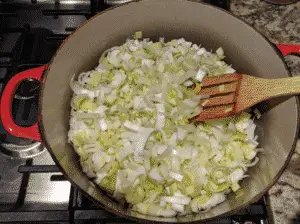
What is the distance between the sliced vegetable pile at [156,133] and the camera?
979 millimetres

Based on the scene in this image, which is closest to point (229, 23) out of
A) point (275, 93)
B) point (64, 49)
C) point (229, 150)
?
point (275, 93)

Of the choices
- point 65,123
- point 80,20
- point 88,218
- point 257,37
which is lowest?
point 88,218

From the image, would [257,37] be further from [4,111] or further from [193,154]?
[4,111]

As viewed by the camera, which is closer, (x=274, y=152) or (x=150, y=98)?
(x=274, y=152)

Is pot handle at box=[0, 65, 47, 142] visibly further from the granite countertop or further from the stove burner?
the granite countertop

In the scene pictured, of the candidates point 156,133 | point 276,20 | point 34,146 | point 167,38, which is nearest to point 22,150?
point 34,146

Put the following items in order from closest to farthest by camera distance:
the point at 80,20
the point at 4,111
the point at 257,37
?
the point at 4,111 → the point at 257,37 → the point at 80,20

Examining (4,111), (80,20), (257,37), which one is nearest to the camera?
(4,111)

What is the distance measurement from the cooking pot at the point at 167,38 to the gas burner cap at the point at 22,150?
0.11 m

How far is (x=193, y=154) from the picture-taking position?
39.7 inches

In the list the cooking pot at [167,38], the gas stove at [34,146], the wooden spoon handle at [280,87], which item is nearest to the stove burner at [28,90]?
the gas stove at [34,146]

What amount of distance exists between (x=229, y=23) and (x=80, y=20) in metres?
0.53

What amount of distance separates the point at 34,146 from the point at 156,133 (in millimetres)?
362

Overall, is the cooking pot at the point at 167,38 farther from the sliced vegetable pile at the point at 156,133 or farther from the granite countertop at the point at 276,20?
the granite countertop at the point at 276,20
